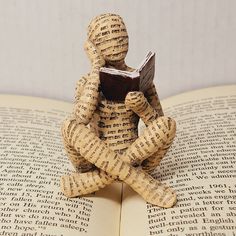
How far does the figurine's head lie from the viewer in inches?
30.2

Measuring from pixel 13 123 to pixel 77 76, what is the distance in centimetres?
30

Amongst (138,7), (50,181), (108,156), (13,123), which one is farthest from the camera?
(138,7)

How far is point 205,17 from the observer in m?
1.36

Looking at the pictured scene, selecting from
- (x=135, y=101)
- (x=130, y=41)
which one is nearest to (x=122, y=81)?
(x=135, y=101)

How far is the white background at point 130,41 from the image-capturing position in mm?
1346

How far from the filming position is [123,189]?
897mm

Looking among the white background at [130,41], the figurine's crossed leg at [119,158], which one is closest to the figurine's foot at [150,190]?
the figurine's crossed leg at [119,158]

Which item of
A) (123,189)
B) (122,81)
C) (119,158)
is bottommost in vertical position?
(123,189)

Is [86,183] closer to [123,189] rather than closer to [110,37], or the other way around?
[123,189]

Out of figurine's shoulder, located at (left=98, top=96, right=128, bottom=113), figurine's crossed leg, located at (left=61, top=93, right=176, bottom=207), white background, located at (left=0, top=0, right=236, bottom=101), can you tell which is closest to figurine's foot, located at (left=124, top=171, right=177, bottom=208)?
figurine's crossed leg, located at (left=61, top=93, right=176, bottom=207)

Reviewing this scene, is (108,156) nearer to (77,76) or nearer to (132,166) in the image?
(132,166)

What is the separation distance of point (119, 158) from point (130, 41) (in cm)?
62

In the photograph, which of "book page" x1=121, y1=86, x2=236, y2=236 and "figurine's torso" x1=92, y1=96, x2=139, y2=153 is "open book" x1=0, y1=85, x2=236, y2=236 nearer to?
"book page" x1=121, y1=86, x2=236, y2=236

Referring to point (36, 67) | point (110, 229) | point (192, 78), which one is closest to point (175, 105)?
point (192, 78)
